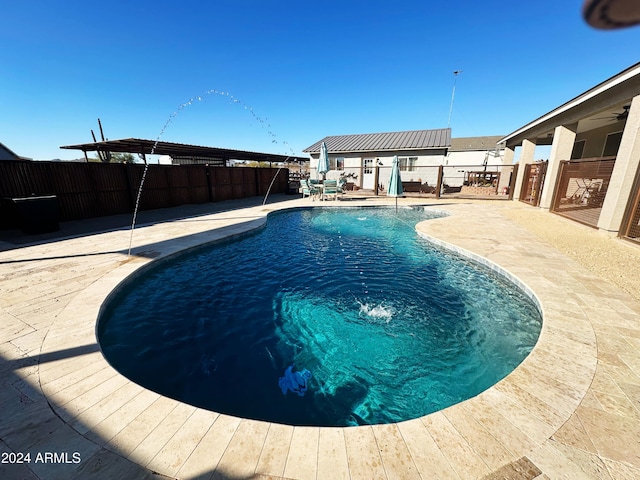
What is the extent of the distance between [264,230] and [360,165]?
1496cm

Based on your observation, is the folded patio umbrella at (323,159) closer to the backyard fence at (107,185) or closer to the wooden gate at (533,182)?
the backyard fence at (107,185)

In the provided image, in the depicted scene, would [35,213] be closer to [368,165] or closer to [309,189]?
[309,189]

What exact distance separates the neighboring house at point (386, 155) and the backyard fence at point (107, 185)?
923 centimetres

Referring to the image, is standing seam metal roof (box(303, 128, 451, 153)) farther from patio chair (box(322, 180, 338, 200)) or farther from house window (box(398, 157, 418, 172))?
patio chair (box(322, 180, 338, 200))

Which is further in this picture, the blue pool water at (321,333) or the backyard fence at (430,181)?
the backyard fence at (430,181)

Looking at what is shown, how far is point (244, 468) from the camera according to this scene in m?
1.87

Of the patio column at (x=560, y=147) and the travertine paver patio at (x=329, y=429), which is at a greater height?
the patio column at (x=560, y=147)

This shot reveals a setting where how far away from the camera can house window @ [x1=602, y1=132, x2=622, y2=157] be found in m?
13.1

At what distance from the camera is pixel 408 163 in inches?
844

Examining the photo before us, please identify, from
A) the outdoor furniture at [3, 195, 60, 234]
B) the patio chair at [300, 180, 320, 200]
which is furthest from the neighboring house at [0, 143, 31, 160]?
the patio chair at [300, 180, 320, 200]

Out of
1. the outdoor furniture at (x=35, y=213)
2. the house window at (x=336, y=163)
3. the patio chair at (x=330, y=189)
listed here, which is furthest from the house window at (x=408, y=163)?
the outdoor furniture at (x=35, y=213)

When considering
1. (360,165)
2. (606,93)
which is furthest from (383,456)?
(360,165)

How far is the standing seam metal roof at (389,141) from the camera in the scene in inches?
816

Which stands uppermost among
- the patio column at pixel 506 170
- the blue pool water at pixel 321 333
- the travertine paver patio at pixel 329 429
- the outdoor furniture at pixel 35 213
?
the patio column at pixel 506 170
